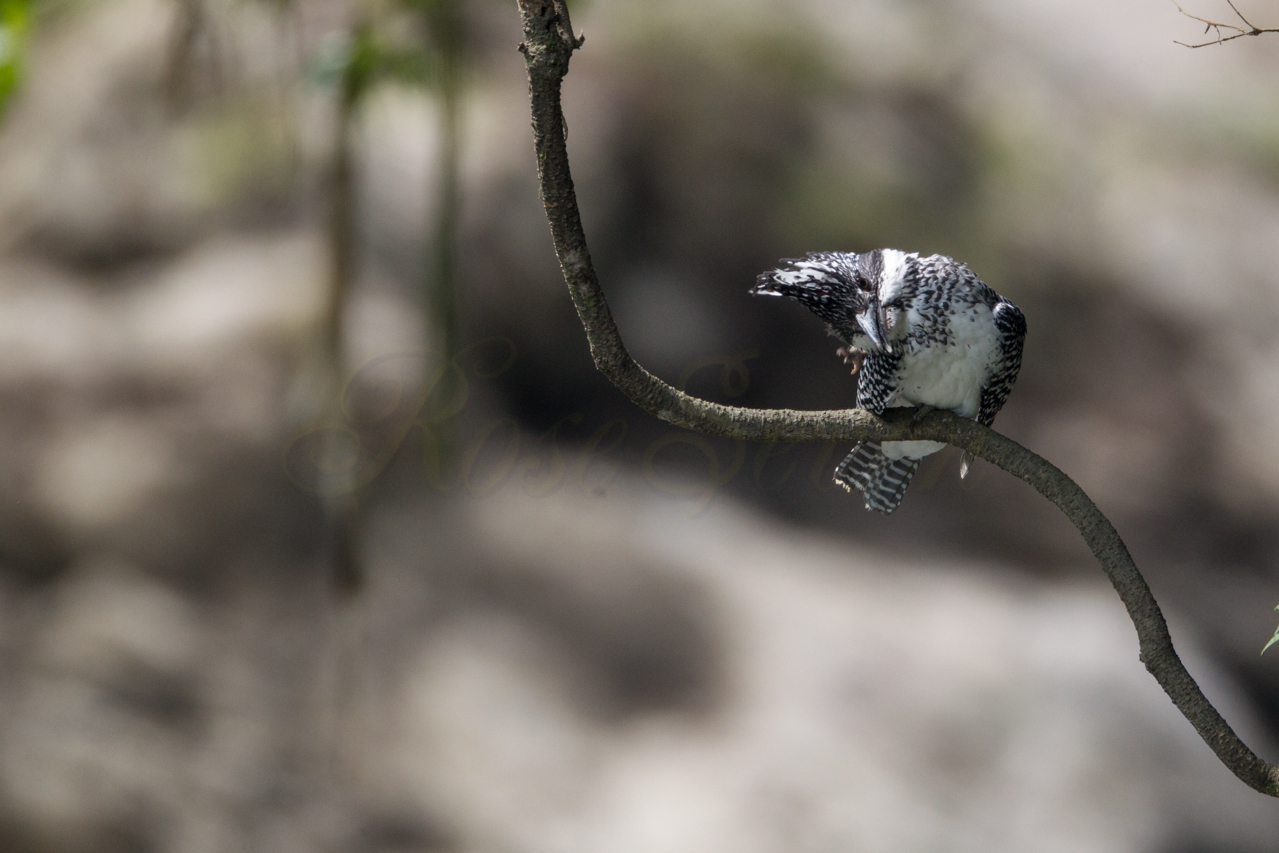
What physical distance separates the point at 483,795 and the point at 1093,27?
12.0ft

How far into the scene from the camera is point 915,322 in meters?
1.35

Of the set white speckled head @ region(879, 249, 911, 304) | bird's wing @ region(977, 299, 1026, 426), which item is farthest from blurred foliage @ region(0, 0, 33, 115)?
bird's wing @ region(977, 299, 1026, 426)

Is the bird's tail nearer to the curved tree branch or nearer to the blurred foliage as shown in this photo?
the curved tree branch

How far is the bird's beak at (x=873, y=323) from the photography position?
1.16 m

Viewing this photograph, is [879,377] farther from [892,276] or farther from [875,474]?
[875,474]

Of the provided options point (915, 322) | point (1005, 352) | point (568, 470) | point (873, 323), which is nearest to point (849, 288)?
point (873, 323)

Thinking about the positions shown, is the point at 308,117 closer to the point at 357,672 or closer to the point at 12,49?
the point at 12,49

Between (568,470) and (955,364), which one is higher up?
(955,364)

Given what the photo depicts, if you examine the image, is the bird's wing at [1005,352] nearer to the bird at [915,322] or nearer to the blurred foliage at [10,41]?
the bird at [915,322]

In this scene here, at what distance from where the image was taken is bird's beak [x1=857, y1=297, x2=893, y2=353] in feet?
3.79

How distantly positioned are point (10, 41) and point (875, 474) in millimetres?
2328

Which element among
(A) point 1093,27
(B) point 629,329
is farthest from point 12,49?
(A) point 1093,27

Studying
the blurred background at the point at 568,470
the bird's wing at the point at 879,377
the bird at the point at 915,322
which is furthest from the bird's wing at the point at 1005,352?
the blurred background at the point at 568,470

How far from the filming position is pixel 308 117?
2.73 metres
